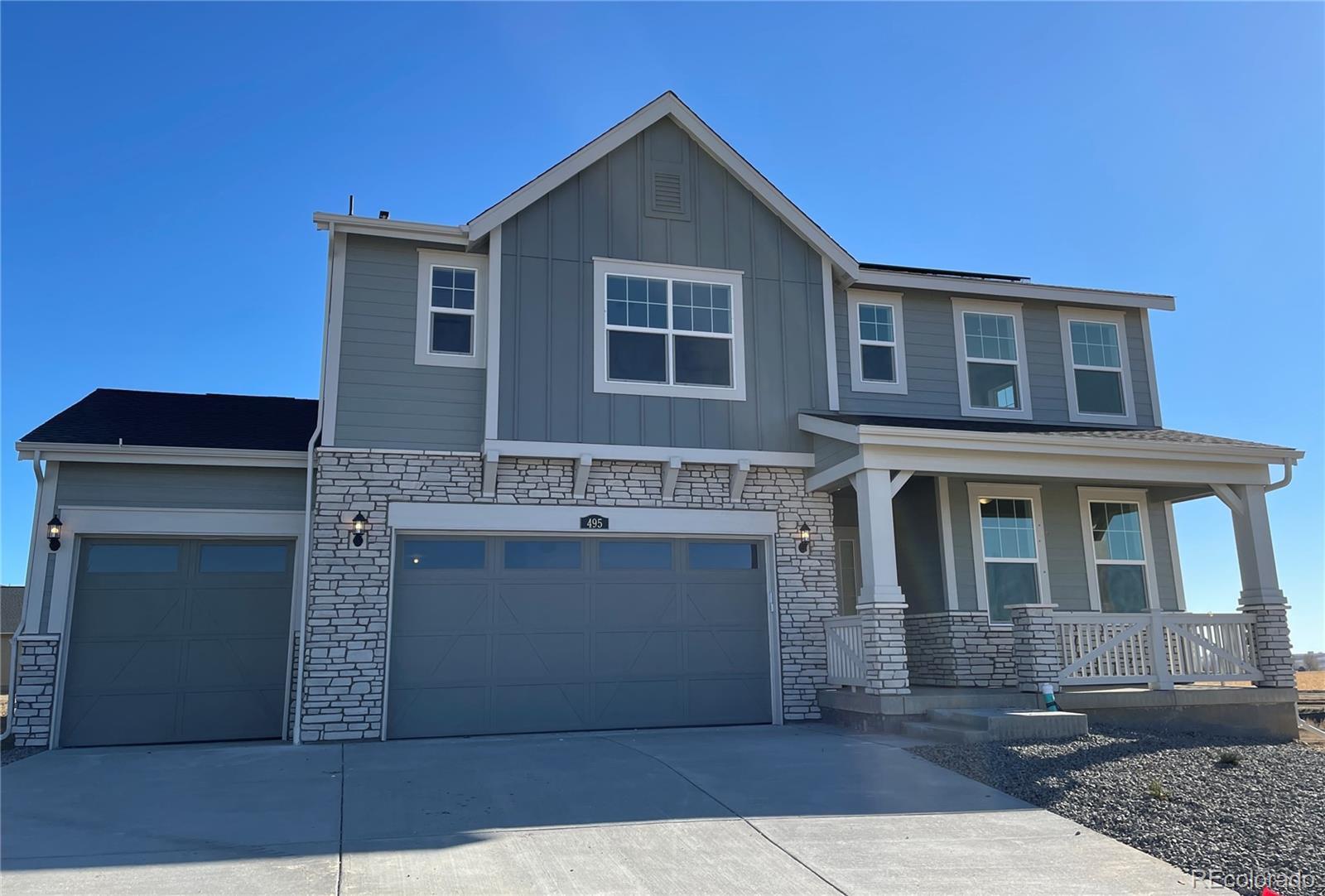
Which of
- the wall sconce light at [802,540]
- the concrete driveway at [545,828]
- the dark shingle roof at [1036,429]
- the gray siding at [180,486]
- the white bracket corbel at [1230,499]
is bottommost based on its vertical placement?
the concrete driveway at [545,828]

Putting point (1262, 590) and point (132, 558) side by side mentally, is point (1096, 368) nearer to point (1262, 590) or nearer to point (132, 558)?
point (1262, 590)

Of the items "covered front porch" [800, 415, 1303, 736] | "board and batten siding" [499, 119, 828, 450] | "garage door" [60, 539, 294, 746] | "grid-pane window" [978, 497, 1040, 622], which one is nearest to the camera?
"covered front porch" [800, 415, 1303, 736]

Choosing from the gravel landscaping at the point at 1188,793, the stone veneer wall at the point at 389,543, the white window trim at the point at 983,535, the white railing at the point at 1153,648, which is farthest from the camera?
the white window trim at the point at 983,535

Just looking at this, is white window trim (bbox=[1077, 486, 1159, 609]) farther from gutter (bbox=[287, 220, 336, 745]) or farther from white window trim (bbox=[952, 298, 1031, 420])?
gutter (bbox=[287, 220, 336, 745])

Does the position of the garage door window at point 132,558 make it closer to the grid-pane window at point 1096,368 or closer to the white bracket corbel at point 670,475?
the white bracket corbel at point 670,475

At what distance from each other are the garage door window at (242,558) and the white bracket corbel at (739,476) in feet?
18.2

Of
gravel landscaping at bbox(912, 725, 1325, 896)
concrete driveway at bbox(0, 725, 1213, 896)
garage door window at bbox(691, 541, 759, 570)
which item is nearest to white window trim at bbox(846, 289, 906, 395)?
garage door window at bbox(691, 541, 759, 570)

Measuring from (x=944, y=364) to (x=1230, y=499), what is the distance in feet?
12.7

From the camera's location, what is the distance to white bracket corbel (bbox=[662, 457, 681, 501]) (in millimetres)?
11641

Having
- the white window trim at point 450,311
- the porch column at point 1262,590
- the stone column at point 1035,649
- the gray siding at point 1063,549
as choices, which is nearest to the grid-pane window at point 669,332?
the white window trim at point 450,311

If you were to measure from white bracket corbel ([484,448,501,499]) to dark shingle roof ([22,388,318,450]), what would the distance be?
2.53 meters

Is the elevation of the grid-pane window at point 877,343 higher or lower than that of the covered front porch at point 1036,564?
higher

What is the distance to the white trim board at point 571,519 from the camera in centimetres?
1104

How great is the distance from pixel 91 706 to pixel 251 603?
6.61ft
